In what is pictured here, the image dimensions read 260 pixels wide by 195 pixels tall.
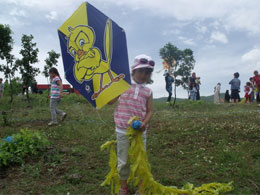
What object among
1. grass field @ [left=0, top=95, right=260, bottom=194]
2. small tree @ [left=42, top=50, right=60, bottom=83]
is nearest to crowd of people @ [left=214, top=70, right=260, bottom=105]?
grass field @ [left=0, top=95, right=260, bottom=194]

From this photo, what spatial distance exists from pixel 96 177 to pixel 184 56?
35802 millimetres

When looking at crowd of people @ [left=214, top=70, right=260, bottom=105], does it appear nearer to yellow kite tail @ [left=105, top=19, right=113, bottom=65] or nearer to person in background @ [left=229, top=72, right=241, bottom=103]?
person in background @ [left=229, top=72, right=241, bottom=103]

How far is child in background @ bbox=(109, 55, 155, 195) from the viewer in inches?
123

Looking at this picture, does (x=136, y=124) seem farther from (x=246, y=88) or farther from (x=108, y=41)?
(x=246, y=88)

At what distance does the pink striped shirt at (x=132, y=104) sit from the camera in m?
3.13

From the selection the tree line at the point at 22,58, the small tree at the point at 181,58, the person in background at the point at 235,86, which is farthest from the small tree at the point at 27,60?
the small tree at the point at 181,58

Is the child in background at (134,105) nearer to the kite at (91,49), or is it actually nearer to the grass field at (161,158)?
the kite at (91,49)

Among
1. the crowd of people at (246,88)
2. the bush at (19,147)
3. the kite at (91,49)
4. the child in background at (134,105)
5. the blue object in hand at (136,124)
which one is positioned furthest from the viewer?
the crowd of people at (246,88)

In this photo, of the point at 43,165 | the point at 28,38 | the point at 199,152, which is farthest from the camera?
the point at 28,38

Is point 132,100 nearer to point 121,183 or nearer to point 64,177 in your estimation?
point 121,183

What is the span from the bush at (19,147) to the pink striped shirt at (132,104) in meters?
2.59

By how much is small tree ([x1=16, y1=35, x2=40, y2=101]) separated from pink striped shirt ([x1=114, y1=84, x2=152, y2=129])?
12.5 m

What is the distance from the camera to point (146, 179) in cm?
290

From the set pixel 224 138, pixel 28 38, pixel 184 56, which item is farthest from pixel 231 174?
pixel 184 56
